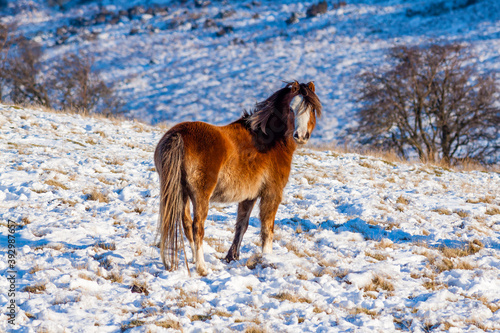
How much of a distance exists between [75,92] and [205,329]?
29.7 metres

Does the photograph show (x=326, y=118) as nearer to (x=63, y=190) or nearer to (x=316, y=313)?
(x=63, y=190)

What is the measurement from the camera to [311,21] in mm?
49562

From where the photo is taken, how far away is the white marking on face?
4844 millimetres

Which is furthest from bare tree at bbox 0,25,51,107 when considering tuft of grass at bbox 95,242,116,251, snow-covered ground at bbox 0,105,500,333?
tuft of grass at bbox 95,242,116,251

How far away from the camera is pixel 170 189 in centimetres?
441

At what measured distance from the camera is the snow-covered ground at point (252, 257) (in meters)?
3.73

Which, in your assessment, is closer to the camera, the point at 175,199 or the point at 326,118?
the point at 175,199

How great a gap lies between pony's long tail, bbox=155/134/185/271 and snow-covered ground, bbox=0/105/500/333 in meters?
0.51

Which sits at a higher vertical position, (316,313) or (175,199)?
(175,199)

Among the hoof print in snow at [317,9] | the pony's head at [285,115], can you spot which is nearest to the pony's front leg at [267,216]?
the pony's head at [285,115]

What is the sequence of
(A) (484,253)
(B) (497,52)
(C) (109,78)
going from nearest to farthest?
1. (A) (484,253)
2. (B) (497,52)
3. (C) (109,78)

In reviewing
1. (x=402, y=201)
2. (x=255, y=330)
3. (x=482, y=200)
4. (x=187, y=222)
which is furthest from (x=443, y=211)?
(x=255, y=330)

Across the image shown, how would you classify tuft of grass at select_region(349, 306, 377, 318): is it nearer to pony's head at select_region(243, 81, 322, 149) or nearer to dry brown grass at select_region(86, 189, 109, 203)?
pony's head at select_region(243, 81, 322, 149)

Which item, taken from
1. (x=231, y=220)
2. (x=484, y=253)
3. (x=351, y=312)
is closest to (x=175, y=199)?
(x=351, y=312)
